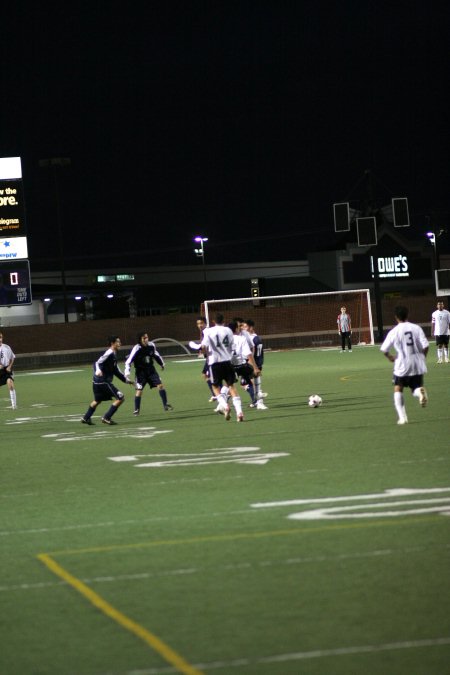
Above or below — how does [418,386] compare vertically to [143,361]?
below

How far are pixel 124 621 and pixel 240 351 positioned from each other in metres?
14.9

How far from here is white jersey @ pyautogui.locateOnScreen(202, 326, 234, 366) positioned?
66.9ft

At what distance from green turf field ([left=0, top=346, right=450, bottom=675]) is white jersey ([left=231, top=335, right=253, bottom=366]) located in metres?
2.95

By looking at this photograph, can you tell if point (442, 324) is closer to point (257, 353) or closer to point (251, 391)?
point (257, 353)

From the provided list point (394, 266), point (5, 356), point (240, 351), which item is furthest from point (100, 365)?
point (394, 266)

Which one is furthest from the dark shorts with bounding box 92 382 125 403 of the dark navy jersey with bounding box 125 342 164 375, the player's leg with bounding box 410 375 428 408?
the player's leg with bounding box 410 375 428 408

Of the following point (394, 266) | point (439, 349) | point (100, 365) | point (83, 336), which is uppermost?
point (394, 266)

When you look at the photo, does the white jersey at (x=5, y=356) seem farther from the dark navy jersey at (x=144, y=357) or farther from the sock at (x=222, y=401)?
the sock at (x=222, y=401)

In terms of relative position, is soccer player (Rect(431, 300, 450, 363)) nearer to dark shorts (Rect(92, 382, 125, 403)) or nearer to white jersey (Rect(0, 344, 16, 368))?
white jersey (Rect(0, 344, 16, 368))

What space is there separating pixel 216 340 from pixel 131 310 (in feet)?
216

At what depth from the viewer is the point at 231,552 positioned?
8.63 metres

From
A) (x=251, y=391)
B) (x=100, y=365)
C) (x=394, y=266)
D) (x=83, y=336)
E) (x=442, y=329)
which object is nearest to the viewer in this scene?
(x=100, y=365)

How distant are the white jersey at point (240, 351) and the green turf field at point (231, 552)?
2.95m

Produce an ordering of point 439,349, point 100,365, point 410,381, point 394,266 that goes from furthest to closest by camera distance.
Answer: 1. point 394,266
2. point 439,349
3. point 100,365
4. point 410,381
